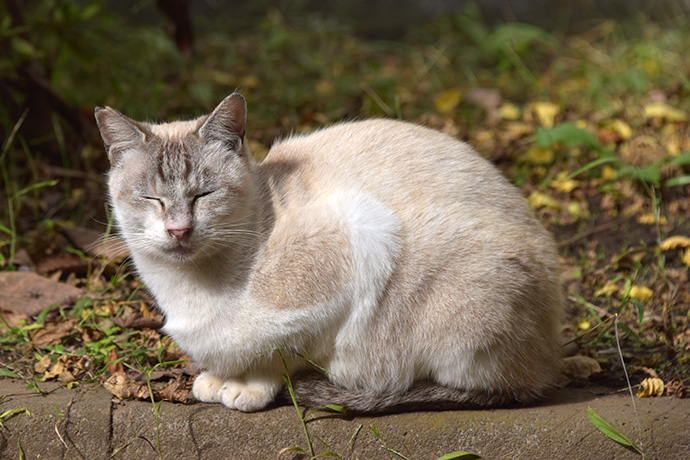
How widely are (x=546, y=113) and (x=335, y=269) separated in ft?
9.57

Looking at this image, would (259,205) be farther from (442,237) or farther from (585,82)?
(585,82)

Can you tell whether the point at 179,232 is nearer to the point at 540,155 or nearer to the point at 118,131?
the point at 118,131

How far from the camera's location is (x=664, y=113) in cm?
477

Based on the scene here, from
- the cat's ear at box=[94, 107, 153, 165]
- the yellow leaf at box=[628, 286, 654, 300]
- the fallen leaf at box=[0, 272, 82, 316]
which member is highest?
the cat's ear at box=[94, 107, 153, 165]

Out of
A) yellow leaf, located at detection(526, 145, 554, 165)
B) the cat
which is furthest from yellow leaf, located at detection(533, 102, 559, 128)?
the cat

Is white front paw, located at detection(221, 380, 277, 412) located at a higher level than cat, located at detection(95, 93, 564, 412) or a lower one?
lower

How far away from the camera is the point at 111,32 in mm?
6469

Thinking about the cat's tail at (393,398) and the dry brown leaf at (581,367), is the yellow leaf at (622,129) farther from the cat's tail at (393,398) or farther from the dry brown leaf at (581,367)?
the cat's tail at (393,398)

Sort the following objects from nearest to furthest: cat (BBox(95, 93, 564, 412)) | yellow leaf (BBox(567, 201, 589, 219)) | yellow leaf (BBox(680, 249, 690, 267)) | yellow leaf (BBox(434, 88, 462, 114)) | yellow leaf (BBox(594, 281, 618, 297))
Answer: cat (BBox(95, 93, 564, 412)), yellow leaf (BBox(594, 281, 618, 297)), yellow leaf (BBox(680, 249, 690, 267)), yellow leaf (BBox(567, 201, 589, 219)), yellow leaf (BBox(434, 88, 462, 114))

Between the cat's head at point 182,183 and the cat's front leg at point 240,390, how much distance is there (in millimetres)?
531

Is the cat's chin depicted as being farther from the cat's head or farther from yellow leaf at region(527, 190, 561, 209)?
yellow leaf at region(527, 190, 561, 209)

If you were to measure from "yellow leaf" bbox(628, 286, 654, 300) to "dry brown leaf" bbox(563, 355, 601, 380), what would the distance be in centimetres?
59

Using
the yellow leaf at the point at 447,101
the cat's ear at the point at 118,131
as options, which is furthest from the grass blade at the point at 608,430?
the yellow leaf at the point at 447,101

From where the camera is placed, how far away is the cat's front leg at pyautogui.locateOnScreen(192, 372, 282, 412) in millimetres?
2715
